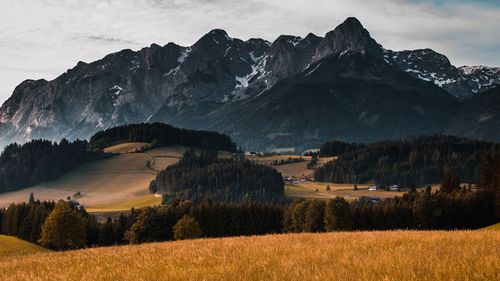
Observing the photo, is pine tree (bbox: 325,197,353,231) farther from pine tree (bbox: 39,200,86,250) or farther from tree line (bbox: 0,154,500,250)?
pine tree (bbox: 39,200,86,250)

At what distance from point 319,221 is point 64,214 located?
53.4 meters

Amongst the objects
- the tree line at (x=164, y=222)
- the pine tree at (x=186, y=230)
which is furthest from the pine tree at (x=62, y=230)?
the tree line at (x=164, y=222)

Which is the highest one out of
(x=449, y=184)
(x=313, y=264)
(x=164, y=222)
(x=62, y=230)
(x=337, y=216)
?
(x=313, y=264)

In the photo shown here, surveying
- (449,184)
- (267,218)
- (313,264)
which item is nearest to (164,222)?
(267,218)

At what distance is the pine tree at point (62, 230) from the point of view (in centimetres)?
9375

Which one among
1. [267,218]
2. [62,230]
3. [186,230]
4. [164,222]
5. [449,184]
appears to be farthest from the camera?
[449,184]

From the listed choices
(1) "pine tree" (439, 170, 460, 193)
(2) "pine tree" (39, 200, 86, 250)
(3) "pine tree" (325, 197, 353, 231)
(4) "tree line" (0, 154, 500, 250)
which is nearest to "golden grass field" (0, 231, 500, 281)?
(2) "pine tree" (39, 200, 86, 250)

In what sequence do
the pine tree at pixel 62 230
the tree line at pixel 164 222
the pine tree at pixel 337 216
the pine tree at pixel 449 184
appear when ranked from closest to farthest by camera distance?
the pine tree at pixel 62 230, the pine tree at pixel 337 216, the tree line at pixel 164 222, the pine tree at pixel 449 184

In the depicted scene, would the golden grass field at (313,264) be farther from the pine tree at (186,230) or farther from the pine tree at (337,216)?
the pine tree at (337,216)

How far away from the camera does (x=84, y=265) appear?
19.6 meters

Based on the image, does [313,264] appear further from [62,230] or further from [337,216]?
[337,216]

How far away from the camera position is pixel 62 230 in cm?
9419

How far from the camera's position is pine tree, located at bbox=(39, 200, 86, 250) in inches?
3691

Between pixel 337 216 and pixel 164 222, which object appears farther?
pixel 164 222
